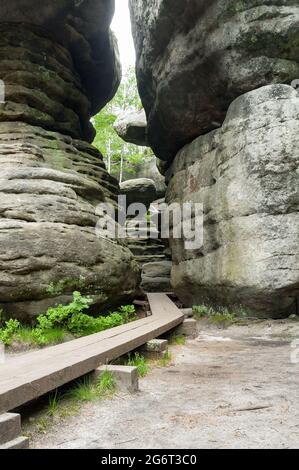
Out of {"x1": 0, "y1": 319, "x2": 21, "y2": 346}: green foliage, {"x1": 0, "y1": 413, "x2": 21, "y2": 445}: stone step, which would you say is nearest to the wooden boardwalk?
{"x1": 0, "y1": 413, "x2": 21, "y2": 445}: stone step

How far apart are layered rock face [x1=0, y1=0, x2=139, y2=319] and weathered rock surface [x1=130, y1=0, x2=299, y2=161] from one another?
2612 millimetres

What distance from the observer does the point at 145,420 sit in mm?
3693

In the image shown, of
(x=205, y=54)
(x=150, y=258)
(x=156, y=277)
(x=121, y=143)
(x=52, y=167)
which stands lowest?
(x=156, y=277)

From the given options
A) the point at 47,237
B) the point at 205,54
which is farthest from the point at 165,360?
the point at 205,54

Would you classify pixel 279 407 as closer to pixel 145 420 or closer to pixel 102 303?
pixel 145 420

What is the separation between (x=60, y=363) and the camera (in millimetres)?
4148

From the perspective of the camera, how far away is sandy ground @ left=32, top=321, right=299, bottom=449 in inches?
125

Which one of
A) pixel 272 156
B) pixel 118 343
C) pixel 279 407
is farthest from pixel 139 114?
pixel 279 407

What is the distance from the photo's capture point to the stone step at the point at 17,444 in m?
2.77

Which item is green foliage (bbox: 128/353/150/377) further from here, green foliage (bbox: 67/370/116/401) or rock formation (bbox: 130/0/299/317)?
rock formation (bbox: 130/0/299/317)

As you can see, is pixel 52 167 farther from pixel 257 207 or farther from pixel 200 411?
pixel 200 411

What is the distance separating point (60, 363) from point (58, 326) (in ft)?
12.1

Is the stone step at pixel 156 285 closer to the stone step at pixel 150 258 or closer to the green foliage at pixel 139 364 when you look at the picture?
the stone step at pixel 150 258
